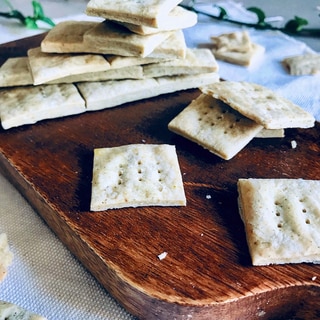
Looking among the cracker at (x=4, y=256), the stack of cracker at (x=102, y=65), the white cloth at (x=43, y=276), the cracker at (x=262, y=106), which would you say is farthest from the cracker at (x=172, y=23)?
the cracker at (x=4, y=256)

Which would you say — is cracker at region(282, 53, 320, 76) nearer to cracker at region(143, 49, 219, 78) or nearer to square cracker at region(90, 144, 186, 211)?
cracker at region(143, 49, 219, 78)

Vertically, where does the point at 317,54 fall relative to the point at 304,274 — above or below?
below

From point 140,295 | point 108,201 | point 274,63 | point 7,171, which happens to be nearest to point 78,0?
point 274,63

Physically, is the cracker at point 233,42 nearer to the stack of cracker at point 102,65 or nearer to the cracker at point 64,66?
the stack of cracker at point 102,65

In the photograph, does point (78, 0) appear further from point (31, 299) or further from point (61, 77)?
point (31, 299)

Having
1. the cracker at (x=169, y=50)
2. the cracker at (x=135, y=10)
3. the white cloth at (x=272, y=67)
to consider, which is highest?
the cracker at (x=135, y=10)

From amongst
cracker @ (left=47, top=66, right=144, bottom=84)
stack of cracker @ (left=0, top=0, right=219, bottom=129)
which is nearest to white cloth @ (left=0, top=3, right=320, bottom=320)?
stack of cracker @ (left=0, top=0, right=219, bottom=129)

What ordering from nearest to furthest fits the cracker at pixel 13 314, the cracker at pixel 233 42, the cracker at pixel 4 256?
the cracker at pixel 13 314, the cracker at pixel 4 256, the cracker at pixel 233 42
